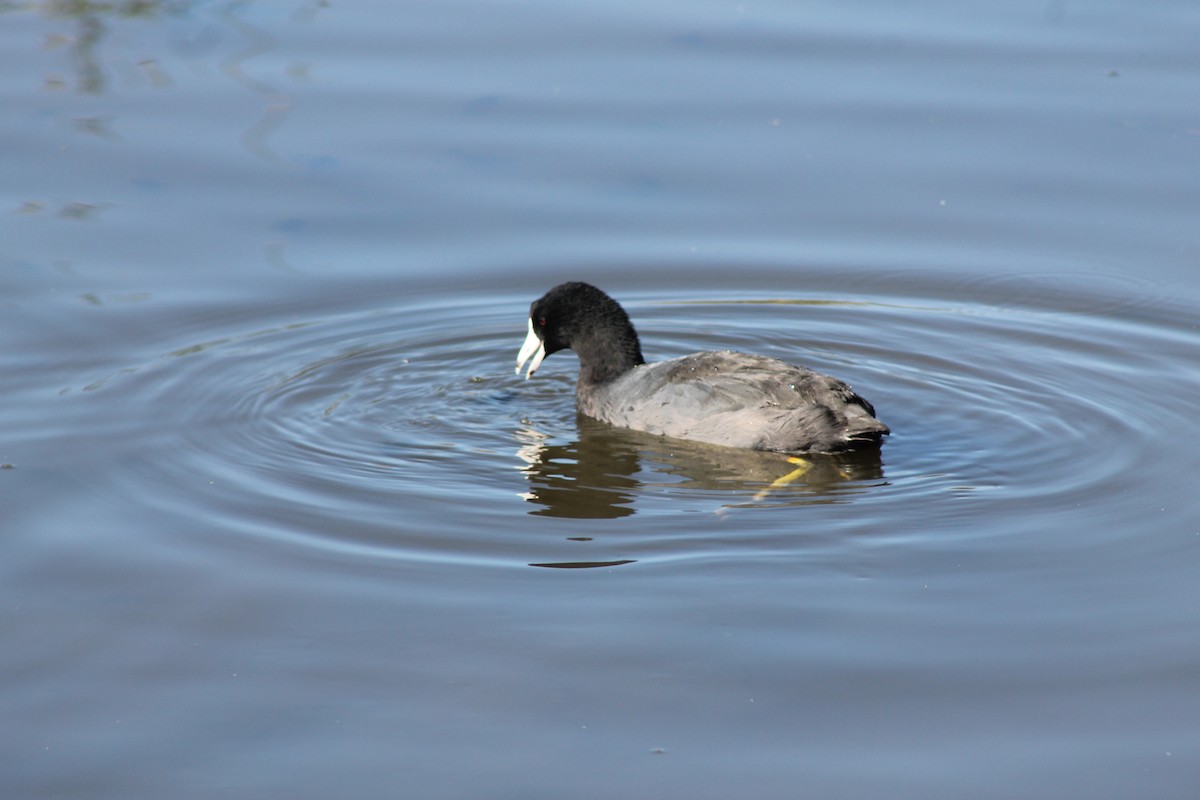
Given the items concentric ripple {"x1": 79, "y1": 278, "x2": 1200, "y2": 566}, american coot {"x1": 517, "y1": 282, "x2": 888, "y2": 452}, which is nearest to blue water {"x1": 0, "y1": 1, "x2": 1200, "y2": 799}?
concentric ripple {"x1": 79, "y1": 278, "x2": 1200, "y2": 566}

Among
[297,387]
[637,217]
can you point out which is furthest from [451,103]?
[297,387]

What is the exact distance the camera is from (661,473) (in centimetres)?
754

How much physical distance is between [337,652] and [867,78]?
25.4 ft

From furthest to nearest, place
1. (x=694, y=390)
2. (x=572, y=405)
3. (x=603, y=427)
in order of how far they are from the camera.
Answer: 1. (x=572, y=405)
2. (x=603, y=427)
3. (x=694, y=390)

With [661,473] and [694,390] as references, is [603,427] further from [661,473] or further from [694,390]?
[661,473]

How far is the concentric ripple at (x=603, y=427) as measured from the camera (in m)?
6.70

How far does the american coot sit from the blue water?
17 centimetres

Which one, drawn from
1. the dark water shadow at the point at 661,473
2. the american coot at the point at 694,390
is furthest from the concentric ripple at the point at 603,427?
the american coot at the point at 694,390

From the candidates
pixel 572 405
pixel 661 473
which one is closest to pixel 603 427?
pixel 572 405

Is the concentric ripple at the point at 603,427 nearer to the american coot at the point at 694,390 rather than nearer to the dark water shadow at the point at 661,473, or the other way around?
the dark water shadow at the point at 661,473

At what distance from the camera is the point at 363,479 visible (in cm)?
713

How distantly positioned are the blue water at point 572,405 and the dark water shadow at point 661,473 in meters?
0.04

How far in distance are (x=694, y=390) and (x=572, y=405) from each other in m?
1.09

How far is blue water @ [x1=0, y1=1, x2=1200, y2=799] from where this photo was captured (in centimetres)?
509
